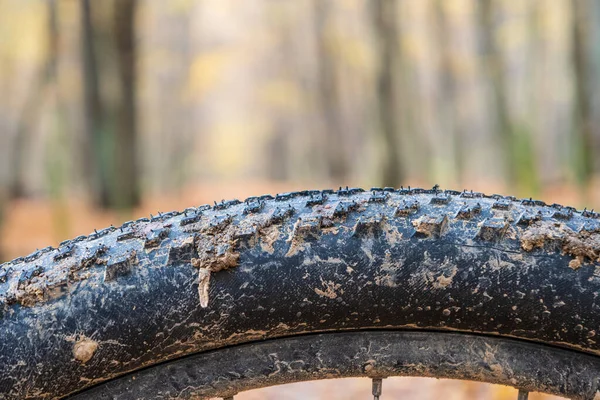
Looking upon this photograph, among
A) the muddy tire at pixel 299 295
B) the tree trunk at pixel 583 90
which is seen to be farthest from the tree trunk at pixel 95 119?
the muddy tire at pixel 299 295

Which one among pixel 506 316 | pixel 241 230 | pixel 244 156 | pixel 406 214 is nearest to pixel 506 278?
pixel 506 316

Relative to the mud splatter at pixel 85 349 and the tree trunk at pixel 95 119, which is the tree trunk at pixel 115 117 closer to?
the tree trunk at pixel 95 119

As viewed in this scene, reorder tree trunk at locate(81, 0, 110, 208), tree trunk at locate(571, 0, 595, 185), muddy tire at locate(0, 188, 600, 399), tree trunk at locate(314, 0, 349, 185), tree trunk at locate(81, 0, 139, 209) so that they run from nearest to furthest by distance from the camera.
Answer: muddy tire at locate(0, 188, 600, 399), tree trunk at locate(571, 0, 595, 185), tree trunk at locate(81, 0, 139, 209), tree trunk at locate(81, 0, 110, 208), tree trunk at locate(314, 0, 349, 185)

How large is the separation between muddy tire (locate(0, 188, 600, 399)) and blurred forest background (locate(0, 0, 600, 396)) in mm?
7788

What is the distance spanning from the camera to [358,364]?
1.13m

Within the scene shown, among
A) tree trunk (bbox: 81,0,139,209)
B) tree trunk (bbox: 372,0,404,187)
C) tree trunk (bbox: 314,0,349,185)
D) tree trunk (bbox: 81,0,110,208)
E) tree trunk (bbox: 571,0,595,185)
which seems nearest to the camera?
tree trunk (bbox: 571,0,595,185)

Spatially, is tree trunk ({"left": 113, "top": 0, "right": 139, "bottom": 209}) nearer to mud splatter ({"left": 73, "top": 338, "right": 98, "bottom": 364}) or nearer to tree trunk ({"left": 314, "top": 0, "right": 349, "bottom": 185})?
tree trunk ({"left": 314, "top": 0, "right": 349, "bottom": 185})

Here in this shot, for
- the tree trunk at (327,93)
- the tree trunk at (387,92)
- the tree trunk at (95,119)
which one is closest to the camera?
the tree trunk at (387,92)

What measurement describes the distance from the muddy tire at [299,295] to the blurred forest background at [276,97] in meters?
7.79

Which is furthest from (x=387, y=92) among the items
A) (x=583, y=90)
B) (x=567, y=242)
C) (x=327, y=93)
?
(x=567, y=242)

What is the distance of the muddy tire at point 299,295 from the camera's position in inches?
42.8

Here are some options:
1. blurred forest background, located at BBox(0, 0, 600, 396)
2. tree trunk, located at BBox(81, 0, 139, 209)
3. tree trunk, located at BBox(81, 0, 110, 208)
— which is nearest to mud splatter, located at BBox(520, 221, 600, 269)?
blurred forest background, located at BBox(0, 0, 600, 396)

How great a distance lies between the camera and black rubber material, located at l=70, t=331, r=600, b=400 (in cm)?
112

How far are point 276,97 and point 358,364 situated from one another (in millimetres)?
24589
